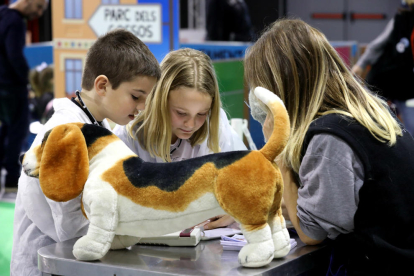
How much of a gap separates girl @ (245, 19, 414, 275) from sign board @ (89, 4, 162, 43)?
2287mm

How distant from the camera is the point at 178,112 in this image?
72.2 inches

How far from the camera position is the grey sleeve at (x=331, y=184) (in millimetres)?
1336

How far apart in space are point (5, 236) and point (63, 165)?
8.18 ft

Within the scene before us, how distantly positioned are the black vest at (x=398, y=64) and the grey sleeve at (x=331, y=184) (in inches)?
122

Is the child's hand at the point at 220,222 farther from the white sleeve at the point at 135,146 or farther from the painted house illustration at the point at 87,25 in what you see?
the painted house illustration at the point at 87,25

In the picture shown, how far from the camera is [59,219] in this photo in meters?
1.46

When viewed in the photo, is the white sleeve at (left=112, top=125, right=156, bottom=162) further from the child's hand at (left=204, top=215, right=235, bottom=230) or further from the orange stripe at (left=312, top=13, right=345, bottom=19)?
the orange stripe at (left=312, top=13, right=345, bottom=19)

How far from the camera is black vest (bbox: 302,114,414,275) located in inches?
52.8

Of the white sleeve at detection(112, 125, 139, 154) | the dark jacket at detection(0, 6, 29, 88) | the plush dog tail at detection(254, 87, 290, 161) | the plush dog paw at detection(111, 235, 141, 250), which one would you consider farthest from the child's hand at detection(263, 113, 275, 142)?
the dark jacket at detection(0, 6, 29, 88)

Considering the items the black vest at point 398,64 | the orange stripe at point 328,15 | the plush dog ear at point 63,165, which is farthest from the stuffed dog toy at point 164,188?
the orange stripe at point 328,15

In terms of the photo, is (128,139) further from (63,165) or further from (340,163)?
(340,163)

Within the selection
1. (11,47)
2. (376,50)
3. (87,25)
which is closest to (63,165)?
(87,25)

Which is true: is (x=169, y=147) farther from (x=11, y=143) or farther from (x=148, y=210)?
(x=11, y=143)

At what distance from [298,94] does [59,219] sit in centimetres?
75
